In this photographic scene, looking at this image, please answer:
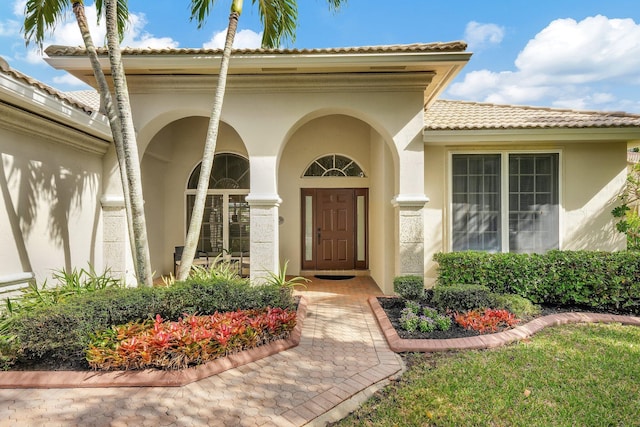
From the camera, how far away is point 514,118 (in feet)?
27.3

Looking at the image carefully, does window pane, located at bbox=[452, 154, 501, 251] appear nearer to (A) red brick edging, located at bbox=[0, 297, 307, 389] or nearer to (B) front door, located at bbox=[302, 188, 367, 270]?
(B) front door, located at bbox=[302, 188, 367, 270]

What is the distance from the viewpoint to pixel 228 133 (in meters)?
10.4

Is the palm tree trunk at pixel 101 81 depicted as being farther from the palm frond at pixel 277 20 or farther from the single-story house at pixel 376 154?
the palm frond at pixel 277 20

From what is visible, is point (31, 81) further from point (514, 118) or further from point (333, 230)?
point (514, 118)

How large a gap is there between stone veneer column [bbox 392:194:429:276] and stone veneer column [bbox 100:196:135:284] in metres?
5.86

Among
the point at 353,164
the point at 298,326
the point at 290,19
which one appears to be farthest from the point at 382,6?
the point at 298,326

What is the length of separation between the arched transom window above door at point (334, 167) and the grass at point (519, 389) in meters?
6.70

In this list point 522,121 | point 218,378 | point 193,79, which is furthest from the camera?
point 522,121

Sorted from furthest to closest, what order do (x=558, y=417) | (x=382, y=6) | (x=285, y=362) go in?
(x=382, y=6)
(x=285, y=362)
(x=558, y=417)

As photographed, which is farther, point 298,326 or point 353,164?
point 353,164

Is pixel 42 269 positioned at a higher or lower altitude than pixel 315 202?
lower

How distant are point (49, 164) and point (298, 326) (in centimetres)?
514

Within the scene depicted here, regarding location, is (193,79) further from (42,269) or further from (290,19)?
(42,269)

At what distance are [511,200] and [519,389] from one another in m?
5.47
